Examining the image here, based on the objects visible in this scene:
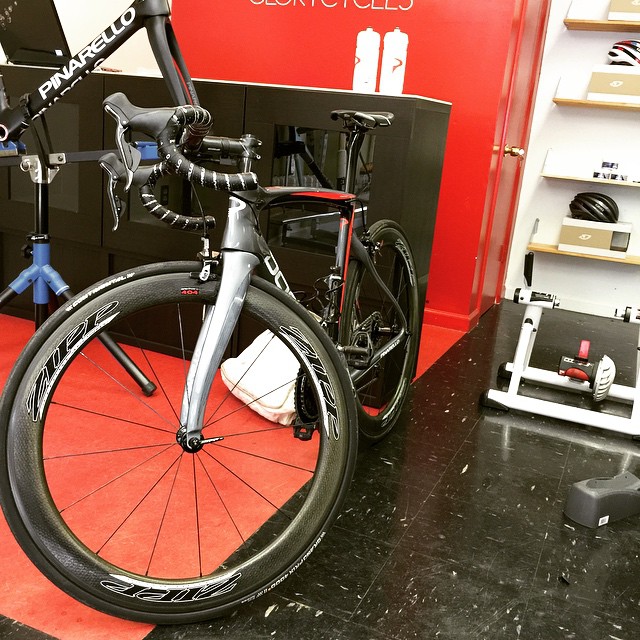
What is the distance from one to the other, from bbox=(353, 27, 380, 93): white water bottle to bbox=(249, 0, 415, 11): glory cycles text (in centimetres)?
120

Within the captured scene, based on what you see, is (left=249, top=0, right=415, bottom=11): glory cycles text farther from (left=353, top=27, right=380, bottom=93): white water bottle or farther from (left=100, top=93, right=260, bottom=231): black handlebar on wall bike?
(left=100, top=93, right=260, bottom=231): black handlebar on wall bike

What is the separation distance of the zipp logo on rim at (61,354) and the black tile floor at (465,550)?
48cm

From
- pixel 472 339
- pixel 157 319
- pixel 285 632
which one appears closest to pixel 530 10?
pixel 472 339

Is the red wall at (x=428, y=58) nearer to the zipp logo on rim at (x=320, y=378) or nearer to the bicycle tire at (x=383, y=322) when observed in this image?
the bicycle tire at (x=383, y=322)

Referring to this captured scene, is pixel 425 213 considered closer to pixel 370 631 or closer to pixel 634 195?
pixel 370 631

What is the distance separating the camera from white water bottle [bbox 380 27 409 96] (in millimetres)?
2596

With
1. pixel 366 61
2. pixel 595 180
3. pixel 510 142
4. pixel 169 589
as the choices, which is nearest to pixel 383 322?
pixel 366 61

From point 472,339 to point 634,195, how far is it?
1.69 m

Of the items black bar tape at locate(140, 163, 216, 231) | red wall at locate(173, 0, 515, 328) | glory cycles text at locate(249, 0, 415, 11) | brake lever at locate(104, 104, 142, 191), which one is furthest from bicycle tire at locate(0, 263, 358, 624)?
glory cycles text at locate(249, 0, 415, 11)

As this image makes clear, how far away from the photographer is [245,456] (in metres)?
2.23

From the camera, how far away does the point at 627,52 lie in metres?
4.25

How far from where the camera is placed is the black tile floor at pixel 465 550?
1.52 metres

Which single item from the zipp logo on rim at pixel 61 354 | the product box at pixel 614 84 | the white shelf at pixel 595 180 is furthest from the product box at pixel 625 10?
the zipp logo on rim at pixel 61 354

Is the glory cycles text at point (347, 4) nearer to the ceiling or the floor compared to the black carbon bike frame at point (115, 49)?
nearer to the ceiling
